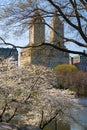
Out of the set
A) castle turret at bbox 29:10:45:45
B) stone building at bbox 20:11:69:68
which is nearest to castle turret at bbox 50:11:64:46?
stone building at bbox 20:11:69:68

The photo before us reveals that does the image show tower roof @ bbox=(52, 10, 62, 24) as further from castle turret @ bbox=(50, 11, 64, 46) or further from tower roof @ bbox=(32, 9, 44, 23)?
tower roof @ bbox=(32, 9, 44, 23)

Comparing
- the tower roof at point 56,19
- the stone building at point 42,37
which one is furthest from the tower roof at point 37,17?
the tower roof at point 56,19

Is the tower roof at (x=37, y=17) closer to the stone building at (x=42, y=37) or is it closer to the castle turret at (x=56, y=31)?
the stone building at (x=42, y=37)

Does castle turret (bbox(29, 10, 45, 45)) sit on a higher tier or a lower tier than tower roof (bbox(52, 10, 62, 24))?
lower

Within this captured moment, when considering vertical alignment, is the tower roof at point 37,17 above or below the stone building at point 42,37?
above

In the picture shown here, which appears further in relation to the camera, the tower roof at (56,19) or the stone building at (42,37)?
the stone building at (42,37)

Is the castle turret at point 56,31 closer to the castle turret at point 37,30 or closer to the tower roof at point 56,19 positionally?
the tower roof at point 56,19

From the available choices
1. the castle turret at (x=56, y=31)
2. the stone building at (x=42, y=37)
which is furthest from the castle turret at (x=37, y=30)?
the castle turret at (x=56, y=31)

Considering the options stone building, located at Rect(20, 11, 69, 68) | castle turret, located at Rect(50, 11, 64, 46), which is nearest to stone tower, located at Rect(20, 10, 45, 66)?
stone building, located at Rect(20, 11, 69, 68)

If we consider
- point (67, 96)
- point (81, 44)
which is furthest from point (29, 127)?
point (67, 96)

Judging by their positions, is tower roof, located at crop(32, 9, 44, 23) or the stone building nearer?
tower roof, located at crop(32, 9, 44, 23)

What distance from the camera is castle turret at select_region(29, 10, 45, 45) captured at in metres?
11.5

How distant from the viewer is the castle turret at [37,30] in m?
11.5

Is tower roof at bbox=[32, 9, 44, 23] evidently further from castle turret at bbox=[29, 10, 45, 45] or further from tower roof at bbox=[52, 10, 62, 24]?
tower roof at bbox=[52, 10, 62, 24]
